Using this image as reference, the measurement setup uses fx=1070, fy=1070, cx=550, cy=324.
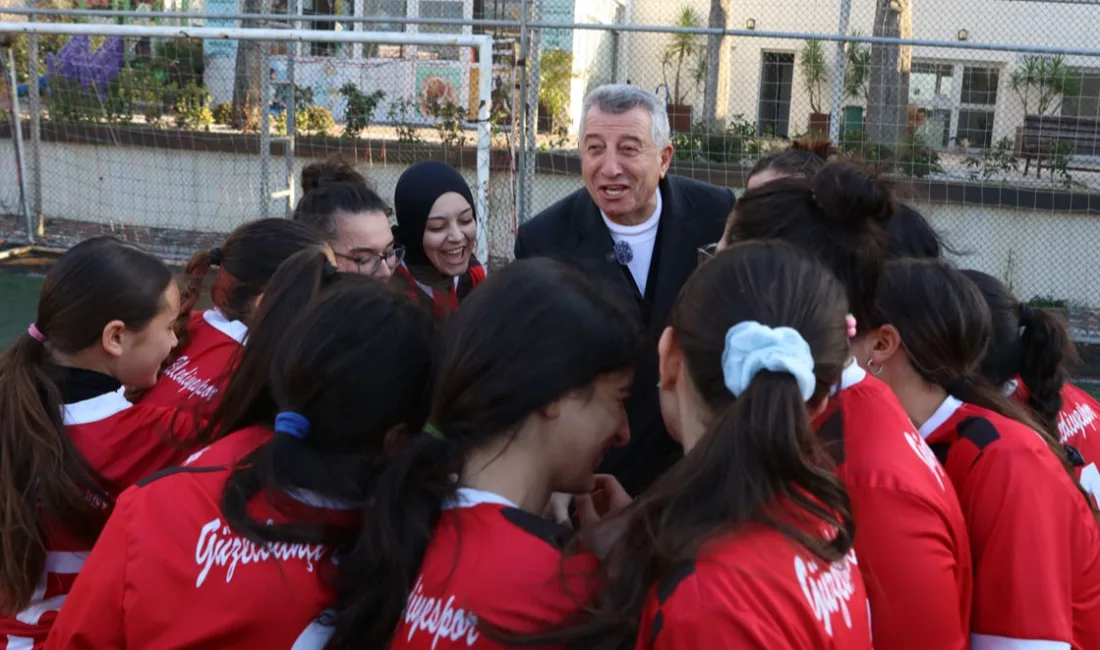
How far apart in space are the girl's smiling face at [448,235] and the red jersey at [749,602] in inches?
100

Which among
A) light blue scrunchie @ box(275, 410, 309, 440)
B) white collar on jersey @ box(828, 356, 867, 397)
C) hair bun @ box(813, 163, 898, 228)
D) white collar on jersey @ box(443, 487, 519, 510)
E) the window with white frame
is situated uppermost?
the window with white frame

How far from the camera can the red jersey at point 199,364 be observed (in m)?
2.64

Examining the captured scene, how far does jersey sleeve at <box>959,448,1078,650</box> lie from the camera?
177cm

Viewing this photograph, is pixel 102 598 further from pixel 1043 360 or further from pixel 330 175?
pixel 330 175

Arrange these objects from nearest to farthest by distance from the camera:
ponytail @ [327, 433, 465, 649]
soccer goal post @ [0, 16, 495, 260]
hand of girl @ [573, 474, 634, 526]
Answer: ponytail @ [327, 433, 465, 649]
hand of girl @ [573, 474, 634, 526]
soccer goal post @ [0, 16, 495, 260]

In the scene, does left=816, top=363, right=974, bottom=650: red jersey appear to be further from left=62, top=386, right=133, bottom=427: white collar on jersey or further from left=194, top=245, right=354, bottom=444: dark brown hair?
left=62, top=386, right=133, bottom=427: white collar on jersey

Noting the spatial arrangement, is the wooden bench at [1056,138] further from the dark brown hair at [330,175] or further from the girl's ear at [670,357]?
the girl's ear at [670,357]

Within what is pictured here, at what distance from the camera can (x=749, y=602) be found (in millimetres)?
1311

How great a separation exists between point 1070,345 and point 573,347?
61.7 inches

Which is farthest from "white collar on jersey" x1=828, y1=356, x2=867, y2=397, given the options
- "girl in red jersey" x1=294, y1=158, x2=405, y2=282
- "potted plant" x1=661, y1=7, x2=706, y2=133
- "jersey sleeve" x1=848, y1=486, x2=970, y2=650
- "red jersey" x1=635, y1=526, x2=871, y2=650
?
"potted plant" x1=661, y1=7, x2=706, y2=133

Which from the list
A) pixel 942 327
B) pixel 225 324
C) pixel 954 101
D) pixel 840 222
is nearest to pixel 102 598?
pixel 225 324

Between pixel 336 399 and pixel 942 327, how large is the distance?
45.8 inches

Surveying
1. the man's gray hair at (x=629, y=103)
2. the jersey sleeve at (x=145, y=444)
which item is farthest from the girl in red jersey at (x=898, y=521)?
the man's gray hair at (x=629, y=103)

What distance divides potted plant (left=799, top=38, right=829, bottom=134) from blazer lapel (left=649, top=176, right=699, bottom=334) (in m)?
7.16
